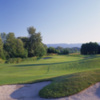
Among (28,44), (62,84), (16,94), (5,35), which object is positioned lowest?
(16,94)

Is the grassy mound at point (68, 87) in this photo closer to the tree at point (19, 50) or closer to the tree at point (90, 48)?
the tree at point (19, 50)

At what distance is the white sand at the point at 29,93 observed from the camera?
23.4 feet

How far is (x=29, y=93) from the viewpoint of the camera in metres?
8.13

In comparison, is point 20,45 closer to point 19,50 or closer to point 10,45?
point 19,50

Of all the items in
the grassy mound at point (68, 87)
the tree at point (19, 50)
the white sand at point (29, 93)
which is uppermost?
the tree at point (19, 50)

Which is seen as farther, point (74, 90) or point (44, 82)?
point (44, 82)

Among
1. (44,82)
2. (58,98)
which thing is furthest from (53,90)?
(44,82)

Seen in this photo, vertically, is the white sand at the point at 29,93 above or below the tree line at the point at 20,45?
below

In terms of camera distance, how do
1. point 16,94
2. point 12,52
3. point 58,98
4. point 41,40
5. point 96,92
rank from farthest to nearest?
point 41,40, point 12,52, point 16,94, point 96,92, point 58,98

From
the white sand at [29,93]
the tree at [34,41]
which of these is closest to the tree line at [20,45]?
the tree at [34,41]

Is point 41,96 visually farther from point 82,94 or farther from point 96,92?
point 96,92

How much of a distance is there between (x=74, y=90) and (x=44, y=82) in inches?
112

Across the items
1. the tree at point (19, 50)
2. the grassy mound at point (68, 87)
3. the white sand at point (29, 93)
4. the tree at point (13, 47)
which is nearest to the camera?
the white sand at point (29, 93)

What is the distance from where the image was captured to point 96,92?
7.58 m
